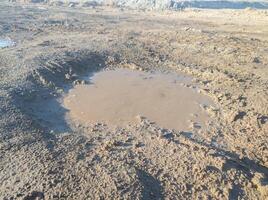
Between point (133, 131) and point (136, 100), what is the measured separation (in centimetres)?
269

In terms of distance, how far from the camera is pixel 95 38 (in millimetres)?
22188

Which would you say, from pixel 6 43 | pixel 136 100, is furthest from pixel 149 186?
pixel 6 43

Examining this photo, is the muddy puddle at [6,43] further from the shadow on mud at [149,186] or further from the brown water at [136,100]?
the shadow on mud at [149,186]

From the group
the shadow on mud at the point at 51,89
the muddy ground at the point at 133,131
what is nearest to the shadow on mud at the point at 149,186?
the muddy ground at the point at 133,131

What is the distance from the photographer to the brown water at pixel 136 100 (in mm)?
12133

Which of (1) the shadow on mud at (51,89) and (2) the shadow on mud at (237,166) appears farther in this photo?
(1) the shadow on mud at (51,89)

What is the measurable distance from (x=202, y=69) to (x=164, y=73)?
1636mm

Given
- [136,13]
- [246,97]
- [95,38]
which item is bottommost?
[136,13]

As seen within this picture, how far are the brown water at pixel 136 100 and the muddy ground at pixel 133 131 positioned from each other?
1.50 ft

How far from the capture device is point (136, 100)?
13.6 m

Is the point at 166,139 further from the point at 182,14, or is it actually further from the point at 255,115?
the point at 182,14

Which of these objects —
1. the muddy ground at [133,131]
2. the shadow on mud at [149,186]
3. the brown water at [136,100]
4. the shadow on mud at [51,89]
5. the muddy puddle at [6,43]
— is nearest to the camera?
the shadow on mud at [149,186]

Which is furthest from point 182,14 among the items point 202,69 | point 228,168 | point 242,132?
point 228,168

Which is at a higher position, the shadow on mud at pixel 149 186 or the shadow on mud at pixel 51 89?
the shadow on mud at pixel 149 186
